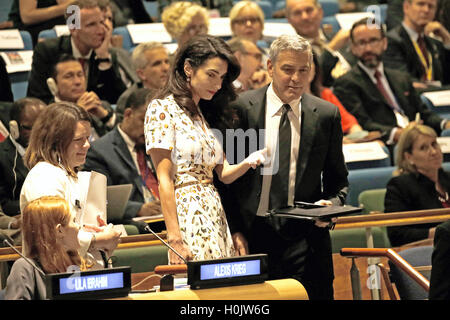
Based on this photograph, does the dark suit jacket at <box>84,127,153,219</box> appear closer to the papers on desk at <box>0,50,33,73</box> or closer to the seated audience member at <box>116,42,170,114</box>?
the seated audience member at <box>116,42,170,114</box>

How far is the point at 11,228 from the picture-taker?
3982mm

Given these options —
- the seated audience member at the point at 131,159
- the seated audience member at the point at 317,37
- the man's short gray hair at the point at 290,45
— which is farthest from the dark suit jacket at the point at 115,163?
the seated audience member at the point at 317,37

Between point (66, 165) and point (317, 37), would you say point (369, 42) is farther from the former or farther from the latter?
point (66, 165)

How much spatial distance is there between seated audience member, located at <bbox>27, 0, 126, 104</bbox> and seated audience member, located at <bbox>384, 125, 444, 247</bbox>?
6.24 feet

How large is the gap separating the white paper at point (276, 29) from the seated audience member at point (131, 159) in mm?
2395

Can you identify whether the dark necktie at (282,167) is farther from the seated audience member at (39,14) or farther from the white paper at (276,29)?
the white paper at (276,29)

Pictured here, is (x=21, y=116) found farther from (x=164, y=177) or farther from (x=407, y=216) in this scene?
(x=407, y=216)

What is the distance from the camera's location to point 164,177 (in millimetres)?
3031

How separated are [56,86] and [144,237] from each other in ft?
5.52

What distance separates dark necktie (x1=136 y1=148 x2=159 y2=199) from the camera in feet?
15.6

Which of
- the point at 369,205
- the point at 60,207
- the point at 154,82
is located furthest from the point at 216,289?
the point at 154,82

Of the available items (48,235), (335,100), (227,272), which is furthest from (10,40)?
(227,272)

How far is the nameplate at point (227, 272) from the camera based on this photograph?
2.58 meters

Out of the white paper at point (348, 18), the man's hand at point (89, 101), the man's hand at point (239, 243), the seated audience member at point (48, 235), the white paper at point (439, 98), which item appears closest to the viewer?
the seated audience member at point (48, 235)
